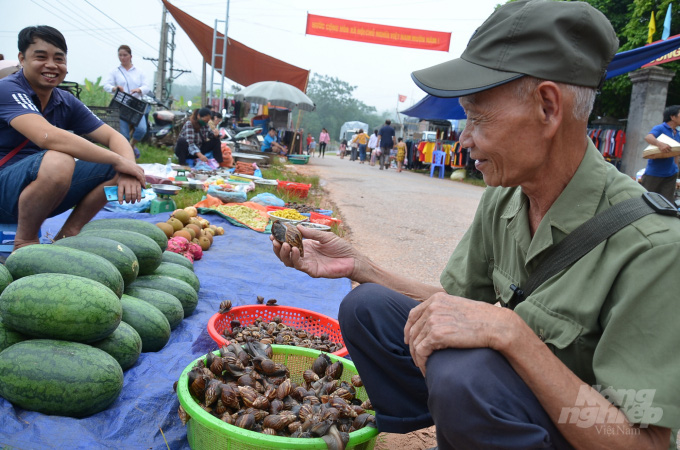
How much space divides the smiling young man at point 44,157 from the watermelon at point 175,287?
0.78 metres

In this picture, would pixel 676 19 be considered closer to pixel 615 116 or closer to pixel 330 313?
pixel 615 116

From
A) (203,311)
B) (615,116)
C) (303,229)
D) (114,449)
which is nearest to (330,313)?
(203,311)

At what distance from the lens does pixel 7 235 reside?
144 inches

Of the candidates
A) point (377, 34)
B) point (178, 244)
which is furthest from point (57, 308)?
point (377, 34)

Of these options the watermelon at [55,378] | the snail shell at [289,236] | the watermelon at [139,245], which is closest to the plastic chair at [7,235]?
the watermelon at [139,245]

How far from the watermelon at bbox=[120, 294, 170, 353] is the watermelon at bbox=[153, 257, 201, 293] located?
60cm

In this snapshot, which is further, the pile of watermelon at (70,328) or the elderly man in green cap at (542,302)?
the pile of watermelon at (70,328)

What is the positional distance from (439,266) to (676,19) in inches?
534

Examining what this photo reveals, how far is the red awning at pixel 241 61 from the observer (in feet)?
63.8

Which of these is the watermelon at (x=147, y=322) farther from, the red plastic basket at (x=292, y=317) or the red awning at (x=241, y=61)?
the red awning at (x=241, y=61)

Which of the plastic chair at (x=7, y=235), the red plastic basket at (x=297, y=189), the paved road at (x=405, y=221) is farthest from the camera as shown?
the red plastic basket at (x=297, y=189)

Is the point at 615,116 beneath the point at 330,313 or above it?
above

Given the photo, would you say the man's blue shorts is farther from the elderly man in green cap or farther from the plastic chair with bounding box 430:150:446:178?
the plastic chair with bounding box 430:150:446:178

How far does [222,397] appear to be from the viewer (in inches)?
78.4
